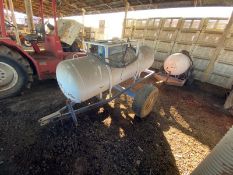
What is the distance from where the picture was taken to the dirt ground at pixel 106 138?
2436mm

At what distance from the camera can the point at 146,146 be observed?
2.96 metres

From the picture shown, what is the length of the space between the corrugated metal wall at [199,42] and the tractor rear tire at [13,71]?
14.4 feet

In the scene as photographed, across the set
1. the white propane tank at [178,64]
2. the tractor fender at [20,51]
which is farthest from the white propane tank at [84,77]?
the white propane tank at [178,64]

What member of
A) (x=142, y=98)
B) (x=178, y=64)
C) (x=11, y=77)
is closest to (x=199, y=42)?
(x=178, y=64)

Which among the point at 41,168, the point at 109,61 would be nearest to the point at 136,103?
the point at 109,61

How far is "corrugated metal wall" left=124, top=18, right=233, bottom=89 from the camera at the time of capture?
19.7ft

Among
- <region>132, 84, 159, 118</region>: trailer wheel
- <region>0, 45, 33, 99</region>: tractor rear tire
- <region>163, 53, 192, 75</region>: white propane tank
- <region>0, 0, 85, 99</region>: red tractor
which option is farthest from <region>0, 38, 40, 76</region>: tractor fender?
<region>163, 53, 192, 75</region>: white propane tank

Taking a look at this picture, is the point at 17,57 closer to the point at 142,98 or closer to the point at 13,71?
the point at 13,71

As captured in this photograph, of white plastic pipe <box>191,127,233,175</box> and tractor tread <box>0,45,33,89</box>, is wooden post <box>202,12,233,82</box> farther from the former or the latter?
tractor tread <box>0,45,33,89</box>

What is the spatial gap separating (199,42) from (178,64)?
2.11 m

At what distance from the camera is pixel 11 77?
13.1 feet

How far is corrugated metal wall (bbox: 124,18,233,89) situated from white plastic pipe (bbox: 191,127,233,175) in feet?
15.5

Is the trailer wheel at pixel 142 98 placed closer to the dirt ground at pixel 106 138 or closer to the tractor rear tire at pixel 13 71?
the dirt ground at pixel 106 138

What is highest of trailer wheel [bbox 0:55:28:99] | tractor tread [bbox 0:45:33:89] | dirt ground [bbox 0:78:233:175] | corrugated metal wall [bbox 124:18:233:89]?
corrugated metal wall [bbox 124:18:233:89]
